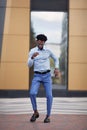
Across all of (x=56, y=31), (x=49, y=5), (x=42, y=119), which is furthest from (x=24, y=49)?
(x=42, y=119)

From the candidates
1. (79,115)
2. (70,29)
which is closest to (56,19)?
(70,29)

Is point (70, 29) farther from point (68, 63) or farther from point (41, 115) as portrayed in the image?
point (41, 115)

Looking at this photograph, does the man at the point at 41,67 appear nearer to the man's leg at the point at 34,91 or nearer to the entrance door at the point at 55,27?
the man's leg at the point at 34,91

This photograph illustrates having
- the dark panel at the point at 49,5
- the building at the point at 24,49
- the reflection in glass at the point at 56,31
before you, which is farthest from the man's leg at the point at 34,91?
the dark panel at the point at 49,5

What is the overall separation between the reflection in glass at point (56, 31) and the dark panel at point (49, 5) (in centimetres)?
17

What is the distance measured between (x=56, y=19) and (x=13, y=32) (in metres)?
1.82

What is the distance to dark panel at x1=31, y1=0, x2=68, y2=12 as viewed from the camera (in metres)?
19.2

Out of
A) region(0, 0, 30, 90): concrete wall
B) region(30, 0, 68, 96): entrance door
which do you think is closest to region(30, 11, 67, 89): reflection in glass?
region(30, 0, 68, 96): entrance door

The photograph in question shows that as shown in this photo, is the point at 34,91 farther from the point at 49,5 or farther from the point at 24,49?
the point at 49,5

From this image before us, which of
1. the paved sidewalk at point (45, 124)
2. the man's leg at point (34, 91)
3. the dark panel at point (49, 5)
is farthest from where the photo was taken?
the dark panel at point (49, 5)

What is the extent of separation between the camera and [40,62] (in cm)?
1001

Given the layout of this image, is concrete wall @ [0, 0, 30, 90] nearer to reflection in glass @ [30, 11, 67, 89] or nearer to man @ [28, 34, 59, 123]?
reflection in glass @ [30, 11, 67, 89]

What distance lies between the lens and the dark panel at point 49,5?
19.2m

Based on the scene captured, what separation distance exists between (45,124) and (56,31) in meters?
9.96
